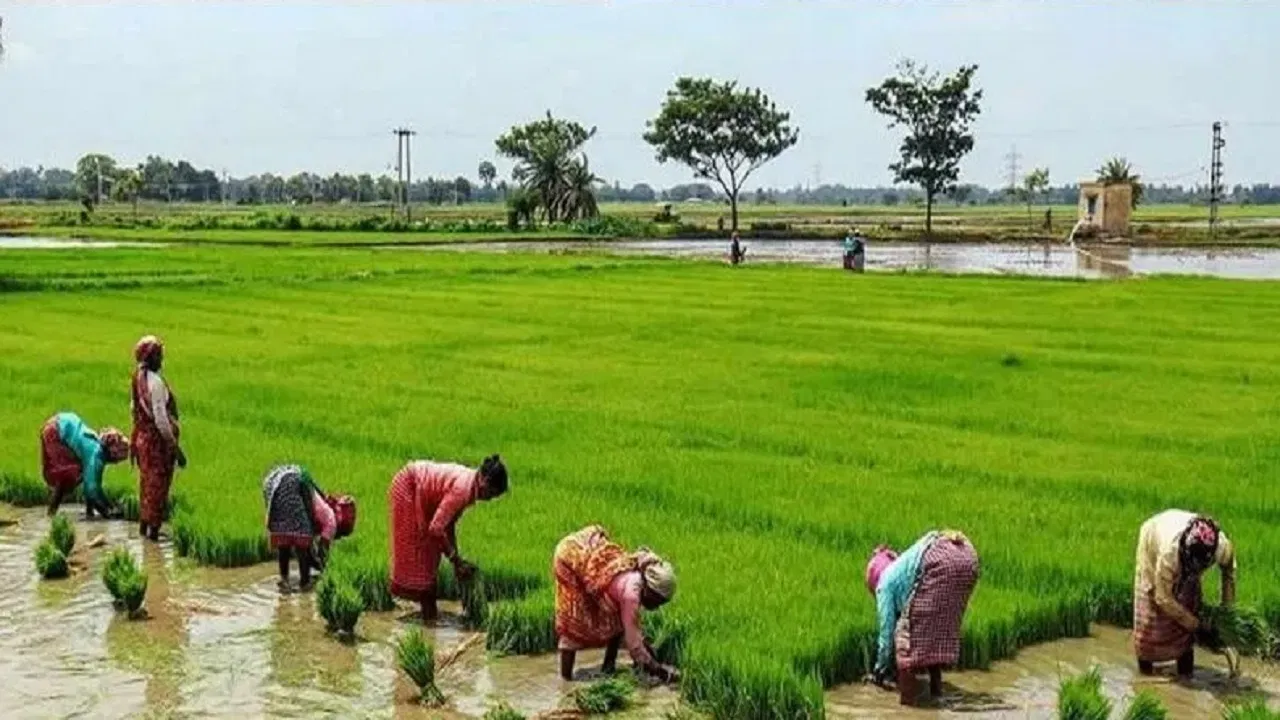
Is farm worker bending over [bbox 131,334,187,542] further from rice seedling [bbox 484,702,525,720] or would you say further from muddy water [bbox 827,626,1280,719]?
muddy water [bbox 827,626,1280,719]

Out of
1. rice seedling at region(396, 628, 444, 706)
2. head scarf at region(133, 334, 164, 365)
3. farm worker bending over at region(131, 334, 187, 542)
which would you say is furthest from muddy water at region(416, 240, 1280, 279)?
rice seedling at region(396, 628, 444, 706)

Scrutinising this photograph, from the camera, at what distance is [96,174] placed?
506 feet

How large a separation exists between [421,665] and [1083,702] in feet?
9.83

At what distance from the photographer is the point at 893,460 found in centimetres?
1247

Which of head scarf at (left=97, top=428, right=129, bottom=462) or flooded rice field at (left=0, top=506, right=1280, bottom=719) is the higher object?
head scarf at (left=97, top=428, right=129, bottom=462)

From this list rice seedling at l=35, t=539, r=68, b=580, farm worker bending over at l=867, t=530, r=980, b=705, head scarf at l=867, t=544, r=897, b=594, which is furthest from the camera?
rice seedling at l=35, t=539, r=68, b=580

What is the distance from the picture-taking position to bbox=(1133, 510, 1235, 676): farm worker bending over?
278 inches

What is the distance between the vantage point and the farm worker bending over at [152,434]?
10047 millimetres

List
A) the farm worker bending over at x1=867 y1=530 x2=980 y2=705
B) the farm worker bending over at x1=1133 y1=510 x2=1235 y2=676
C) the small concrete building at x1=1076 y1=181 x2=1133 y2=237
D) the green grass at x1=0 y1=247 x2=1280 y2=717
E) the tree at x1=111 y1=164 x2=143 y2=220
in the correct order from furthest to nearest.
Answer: the tree at x1=111 y1=164 x2=143 y2=220 < the small concrete building at x1=1076 y1=181 x2=1133 y2=237 < the green grass at x1=0 y1=247 x2=1280 y2=717 < the farm worker bending over at x1=1133 y1=510 x2=1235 y2=676 < the farm worker bending over at x1=867 y1=530 x2=980 y2=705

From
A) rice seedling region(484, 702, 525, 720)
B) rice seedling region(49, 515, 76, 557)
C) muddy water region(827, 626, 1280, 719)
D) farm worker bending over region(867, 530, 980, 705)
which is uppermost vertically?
farm worker bending over region(867, 530, 980, 705)

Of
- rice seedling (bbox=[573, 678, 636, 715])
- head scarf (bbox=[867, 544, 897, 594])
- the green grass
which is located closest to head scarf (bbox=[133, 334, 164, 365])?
the green grass

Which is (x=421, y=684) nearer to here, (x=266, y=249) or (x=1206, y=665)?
(x=1206, y=665)

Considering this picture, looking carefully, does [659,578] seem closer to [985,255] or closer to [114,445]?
[114,445]

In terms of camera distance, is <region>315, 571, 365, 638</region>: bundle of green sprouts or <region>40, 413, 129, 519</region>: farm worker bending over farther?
<region>40, 413, 129, 519</region>: farm worker bending over
